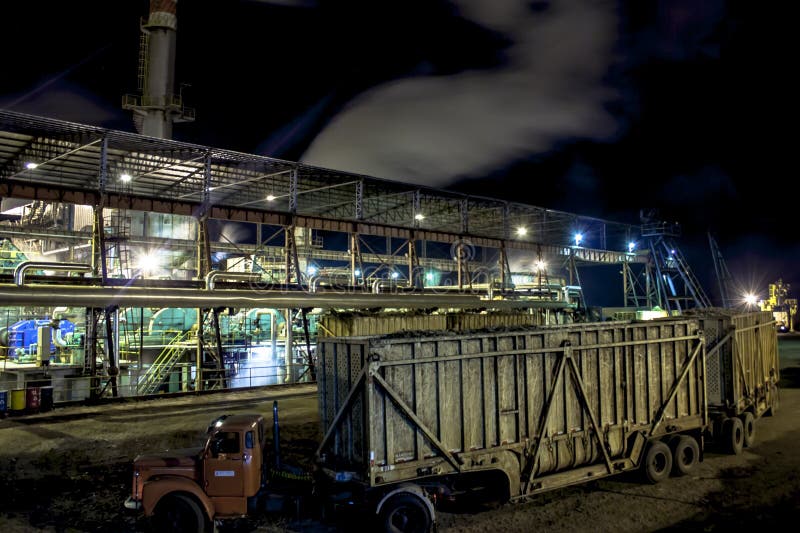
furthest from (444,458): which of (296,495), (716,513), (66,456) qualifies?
(66,456)

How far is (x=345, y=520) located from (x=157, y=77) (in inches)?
1571

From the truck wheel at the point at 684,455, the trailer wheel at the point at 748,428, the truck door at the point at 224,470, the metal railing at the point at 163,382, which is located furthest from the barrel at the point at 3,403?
the trailer wheel at the point at 748,428

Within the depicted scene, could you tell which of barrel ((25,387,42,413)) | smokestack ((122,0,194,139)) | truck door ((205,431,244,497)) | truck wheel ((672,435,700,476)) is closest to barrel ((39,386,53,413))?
barrel ((25,387,42,413))

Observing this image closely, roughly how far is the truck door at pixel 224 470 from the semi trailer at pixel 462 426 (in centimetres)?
2

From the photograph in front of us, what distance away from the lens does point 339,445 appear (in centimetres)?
791

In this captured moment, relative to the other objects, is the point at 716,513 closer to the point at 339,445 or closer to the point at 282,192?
the point at 339,445

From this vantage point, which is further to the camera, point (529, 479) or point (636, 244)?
point (636, 244)

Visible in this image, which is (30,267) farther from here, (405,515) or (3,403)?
(405,515)

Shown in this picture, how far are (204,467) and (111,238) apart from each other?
64.4 feet

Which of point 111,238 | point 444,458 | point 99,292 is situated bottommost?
point 444,458

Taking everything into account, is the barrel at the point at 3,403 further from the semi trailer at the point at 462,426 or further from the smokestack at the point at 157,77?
the smokestack at the point at 157,77

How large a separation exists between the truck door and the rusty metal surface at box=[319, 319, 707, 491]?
1.28 m

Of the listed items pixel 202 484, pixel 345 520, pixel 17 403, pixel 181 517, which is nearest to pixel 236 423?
pixel 202 484

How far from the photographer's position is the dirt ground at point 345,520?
7859 millimetres
